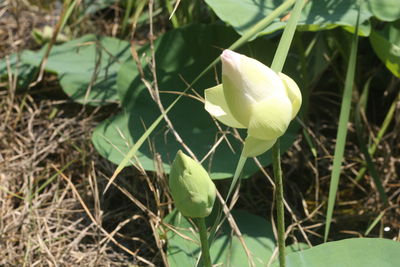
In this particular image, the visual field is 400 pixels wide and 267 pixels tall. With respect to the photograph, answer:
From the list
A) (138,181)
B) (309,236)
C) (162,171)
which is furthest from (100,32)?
(309,236)

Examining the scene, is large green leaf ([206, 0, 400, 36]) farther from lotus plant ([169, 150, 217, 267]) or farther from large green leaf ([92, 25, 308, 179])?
lotus plant ([169, 150, 217, 267])

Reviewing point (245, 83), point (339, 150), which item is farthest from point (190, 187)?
point (339, 150)

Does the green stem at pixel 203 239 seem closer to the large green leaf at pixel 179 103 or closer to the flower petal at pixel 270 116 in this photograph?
the flower petal at pixel 270 116

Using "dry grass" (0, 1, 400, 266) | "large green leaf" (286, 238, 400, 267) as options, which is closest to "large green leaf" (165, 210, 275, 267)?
"dry grass" (0, 1, 400, 266)

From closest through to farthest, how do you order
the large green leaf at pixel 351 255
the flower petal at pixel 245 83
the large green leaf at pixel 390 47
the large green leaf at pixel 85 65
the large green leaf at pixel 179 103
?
the flower petal at pixel 245 83, the large green leaf at pixel 351 255, the large green leaf at pixel 390 47, the large green leaf at pixel 179 103, the large green leaf at pixel 85 65

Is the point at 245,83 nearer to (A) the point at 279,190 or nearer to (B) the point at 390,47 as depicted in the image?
(A) the point at 279,190

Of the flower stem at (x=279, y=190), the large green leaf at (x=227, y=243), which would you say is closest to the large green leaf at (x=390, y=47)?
the large green leaf at (x=227, y=243)

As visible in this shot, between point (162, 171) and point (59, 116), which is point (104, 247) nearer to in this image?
point (162, 171)
